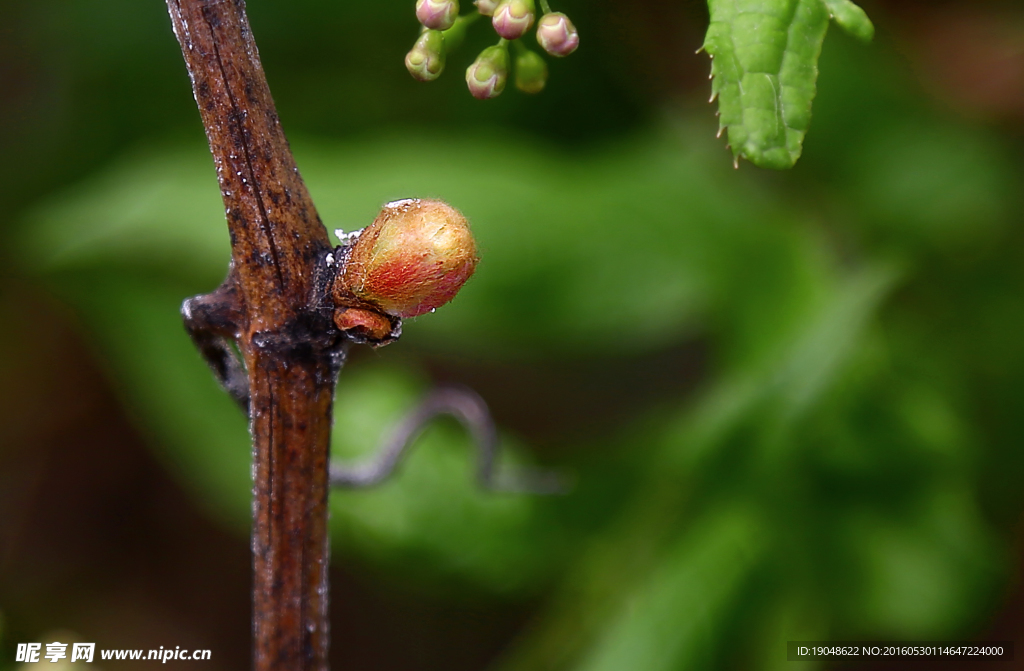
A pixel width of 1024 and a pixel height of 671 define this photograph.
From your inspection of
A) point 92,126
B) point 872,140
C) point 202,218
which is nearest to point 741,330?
point 872,140

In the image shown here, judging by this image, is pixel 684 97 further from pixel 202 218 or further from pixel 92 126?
pixel 92 126

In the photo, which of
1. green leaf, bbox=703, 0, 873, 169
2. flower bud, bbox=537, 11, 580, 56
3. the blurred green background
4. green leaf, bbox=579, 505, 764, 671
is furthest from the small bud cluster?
green leaf, bbox=579, 505, 764, 671

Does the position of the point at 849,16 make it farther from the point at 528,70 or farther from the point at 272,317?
the point at 272,317

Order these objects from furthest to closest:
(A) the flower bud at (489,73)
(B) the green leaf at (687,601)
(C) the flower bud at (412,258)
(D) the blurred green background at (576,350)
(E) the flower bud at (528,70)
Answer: (D) the blurred green background at (576,350), (B) the green leaf at (687,601), (E) the flower bud at (528,70), (A) the flower bud at (489,73), (C) the flower bud at (412,258)

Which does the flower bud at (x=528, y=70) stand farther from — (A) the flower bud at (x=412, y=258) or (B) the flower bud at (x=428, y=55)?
(A) the flower bud at (x=412, y=258)

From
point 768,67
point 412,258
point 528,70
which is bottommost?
point 412,258

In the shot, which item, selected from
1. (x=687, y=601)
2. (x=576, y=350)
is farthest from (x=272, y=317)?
(x=576, y=350)

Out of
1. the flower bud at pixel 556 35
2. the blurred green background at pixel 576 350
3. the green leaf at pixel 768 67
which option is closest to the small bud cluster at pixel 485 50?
the flower bud at pixel 556 35
